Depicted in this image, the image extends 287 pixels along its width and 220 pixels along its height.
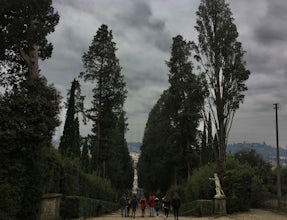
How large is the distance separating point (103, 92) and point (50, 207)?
81.4 feet

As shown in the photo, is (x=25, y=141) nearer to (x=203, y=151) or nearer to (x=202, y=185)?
(x=202, y=185)

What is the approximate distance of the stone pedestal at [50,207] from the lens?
1733 cm

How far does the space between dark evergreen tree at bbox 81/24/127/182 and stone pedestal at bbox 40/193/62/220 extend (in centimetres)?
A: 2216

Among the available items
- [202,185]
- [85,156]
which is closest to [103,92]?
[85,156]

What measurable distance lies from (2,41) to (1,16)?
1.06 meters

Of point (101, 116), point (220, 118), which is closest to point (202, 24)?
point (220, 118)

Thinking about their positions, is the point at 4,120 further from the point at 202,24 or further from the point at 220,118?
the point at 202,24

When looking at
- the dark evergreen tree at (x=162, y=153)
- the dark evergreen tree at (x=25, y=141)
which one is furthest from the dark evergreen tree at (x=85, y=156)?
the dark evergreen tree at (x=25, y=141)

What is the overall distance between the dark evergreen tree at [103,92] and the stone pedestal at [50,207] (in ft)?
72.7

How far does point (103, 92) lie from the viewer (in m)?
41.9

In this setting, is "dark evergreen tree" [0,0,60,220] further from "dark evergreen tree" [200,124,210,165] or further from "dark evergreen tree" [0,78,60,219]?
"dark evergreen tree" [200,124,210,165]

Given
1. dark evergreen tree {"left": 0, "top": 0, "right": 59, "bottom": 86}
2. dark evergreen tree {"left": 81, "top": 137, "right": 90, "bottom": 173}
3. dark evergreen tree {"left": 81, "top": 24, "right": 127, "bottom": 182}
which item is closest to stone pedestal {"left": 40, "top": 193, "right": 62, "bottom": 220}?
dark evergreen tree {"left": 0, "top": 0, "right": 59, "bottom": 86}

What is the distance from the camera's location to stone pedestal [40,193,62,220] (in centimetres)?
1733

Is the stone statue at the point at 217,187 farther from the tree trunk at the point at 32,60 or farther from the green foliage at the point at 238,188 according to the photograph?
the tree trunk at the point at 32,60
